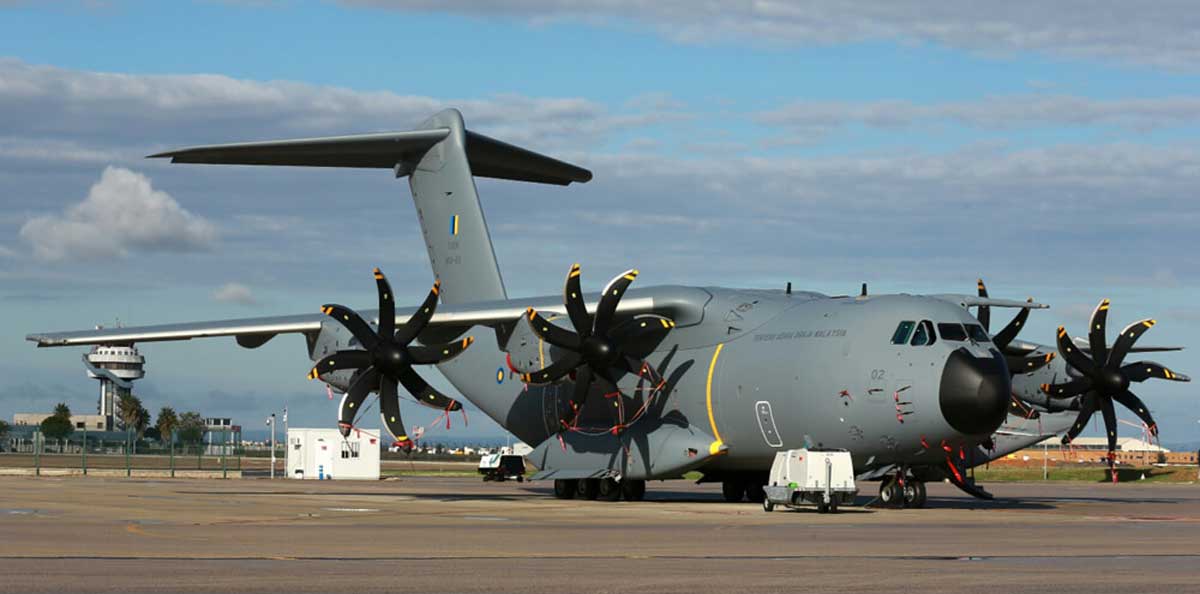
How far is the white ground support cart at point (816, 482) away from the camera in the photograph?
24.9 meters

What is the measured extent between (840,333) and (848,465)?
9.31 ft

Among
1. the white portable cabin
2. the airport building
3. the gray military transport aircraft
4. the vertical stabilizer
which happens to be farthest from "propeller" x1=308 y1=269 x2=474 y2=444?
the airport building

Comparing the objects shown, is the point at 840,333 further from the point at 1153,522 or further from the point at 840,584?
the point at 840,584

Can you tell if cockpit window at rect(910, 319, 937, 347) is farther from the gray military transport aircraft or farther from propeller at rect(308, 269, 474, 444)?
propeller at rect(308, 269, 474, 444)

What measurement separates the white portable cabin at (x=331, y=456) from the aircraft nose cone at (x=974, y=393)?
32.1 metres

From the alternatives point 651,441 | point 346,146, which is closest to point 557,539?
point 651,441

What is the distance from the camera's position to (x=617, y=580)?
12195mm

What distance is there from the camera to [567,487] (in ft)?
105

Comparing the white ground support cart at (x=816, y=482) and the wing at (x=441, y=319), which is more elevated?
the wing at (x=441, y=319)

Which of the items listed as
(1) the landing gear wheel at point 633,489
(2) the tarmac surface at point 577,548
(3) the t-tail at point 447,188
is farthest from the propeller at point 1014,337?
(3) the t-tail at point 447,188

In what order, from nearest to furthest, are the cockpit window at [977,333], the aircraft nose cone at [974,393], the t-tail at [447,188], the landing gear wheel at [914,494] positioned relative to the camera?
the aircraft nose cone at [974,393] → the cockpit window at [977,333] → the landing gear wheel at [914,494] → the t-tail at [447,188]

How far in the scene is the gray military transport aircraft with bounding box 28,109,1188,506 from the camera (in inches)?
1021

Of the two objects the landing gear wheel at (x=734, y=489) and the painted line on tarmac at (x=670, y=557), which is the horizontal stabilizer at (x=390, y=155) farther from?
the painted line on tarmac at (x=670, y=557)

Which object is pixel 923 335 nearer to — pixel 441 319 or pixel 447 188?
pixel 441 319
